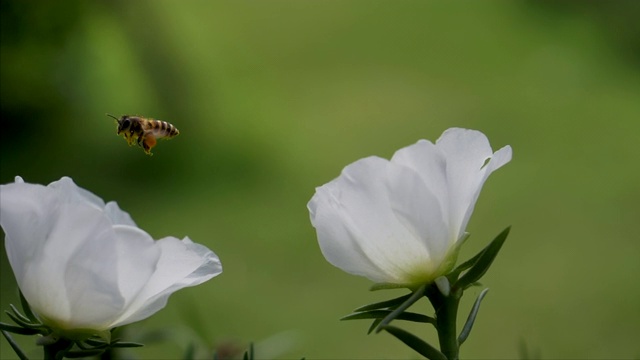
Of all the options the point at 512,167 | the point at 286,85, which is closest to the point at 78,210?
the point at 512,167

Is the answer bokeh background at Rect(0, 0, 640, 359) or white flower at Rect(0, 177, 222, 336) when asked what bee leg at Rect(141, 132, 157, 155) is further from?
bokeh background at Rect(0, 0, 640, 359)

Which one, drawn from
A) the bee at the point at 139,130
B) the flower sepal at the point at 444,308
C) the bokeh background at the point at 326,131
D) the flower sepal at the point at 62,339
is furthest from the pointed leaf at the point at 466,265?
the bokeh background at the point at 326,131

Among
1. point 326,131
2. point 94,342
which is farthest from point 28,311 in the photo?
point 326,131

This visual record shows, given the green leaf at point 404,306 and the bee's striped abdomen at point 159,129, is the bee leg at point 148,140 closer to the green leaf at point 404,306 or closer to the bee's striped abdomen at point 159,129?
the bee's striped abdomen at point 159,129

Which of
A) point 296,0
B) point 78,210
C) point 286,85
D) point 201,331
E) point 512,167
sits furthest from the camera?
point 296,0

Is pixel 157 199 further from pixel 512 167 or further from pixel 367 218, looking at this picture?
pixel 367 218
